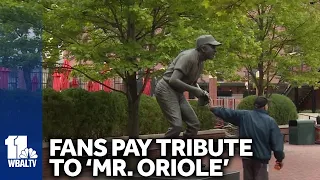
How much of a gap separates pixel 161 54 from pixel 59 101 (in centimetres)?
357

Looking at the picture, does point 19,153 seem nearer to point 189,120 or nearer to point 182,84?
point 189,120

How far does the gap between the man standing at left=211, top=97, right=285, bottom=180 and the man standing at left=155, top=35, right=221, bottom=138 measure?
112 centimetres

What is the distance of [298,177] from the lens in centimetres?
1170

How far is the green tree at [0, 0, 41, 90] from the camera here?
404 inches

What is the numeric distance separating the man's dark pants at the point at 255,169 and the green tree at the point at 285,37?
8848mm

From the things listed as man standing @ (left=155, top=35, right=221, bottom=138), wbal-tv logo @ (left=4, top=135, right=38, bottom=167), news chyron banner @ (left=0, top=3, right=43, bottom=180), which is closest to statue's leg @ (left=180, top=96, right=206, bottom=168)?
man standing @ (left=155, top=35, right=221, bottom=138)

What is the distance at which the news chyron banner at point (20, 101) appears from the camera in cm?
1100

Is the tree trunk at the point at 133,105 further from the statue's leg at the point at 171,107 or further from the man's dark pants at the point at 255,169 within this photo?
the man's dark pants at the point at 255,169

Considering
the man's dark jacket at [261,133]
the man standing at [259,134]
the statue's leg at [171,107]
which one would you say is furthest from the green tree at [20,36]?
the man's dark jacket at [261,133]

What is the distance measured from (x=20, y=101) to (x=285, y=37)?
897 cm

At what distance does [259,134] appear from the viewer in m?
6.62

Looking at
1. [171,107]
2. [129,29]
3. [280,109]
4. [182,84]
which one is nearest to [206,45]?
[182,84]

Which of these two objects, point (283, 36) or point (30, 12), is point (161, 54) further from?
point (283, 36)

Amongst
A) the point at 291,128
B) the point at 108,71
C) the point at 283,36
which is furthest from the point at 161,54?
the point at 291,128
